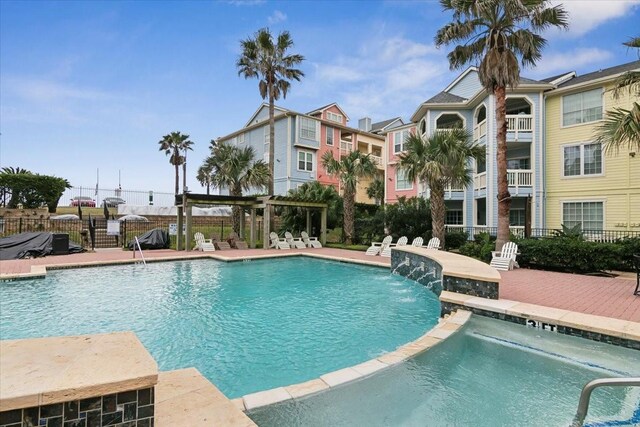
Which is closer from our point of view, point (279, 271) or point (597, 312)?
point (597, 312)

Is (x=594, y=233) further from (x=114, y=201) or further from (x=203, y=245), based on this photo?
(x=114, y=201)

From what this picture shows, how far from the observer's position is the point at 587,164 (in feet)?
57.1

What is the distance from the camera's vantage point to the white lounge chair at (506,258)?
12.0 metres

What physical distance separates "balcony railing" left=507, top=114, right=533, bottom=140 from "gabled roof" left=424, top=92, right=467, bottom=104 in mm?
4545

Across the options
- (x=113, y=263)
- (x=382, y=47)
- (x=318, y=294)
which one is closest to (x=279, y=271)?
(x=318, y=294)

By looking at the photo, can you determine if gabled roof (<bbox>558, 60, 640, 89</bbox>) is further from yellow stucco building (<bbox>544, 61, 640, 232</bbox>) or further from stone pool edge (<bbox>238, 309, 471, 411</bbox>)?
stone pool edge (<bbox>238, 309, 471, 411</bbox>)

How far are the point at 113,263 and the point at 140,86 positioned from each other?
29.5 feet

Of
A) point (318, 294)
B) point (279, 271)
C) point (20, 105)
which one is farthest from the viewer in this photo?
point (20, 105)

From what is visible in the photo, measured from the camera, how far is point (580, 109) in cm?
1750

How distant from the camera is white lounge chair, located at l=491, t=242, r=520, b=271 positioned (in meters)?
12.0

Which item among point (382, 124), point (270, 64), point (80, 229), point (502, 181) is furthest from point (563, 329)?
point (382, 124)

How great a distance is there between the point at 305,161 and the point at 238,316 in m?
24.3

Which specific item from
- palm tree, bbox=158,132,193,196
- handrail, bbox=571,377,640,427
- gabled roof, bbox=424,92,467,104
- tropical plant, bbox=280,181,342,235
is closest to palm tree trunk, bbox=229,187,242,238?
tropical plant, bbox=280,181,342,235

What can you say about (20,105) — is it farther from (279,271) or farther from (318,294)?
(318,294)
